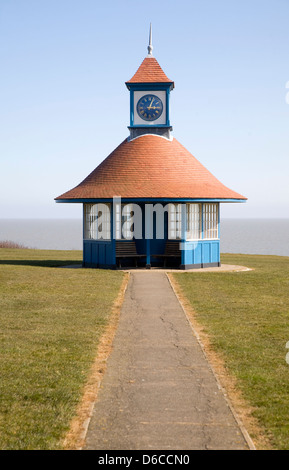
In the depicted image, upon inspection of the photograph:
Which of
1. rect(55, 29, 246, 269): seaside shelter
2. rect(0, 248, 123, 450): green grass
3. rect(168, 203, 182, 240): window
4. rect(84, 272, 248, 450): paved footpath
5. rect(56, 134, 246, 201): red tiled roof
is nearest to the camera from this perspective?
rect(84, 272, 248, 450): paved footpath

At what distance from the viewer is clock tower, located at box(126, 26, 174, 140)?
27703mm

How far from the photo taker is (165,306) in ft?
50.0

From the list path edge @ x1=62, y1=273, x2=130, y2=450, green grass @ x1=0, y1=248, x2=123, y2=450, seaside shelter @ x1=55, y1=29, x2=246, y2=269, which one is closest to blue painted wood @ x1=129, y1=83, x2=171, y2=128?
seaside shelter @ x1=55, y1=29, x2=246, y2=269

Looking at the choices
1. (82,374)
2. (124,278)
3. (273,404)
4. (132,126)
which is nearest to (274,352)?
(273,404)

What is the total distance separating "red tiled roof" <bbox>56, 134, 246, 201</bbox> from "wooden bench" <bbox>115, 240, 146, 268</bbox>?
221 cm

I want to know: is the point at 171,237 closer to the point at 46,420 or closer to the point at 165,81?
the point at 165,81

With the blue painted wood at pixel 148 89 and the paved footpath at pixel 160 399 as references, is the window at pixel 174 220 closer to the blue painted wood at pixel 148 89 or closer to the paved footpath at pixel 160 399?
the blue painted wood at pixel 148 89

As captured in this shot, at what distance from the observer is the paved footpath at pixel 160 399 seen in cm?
624

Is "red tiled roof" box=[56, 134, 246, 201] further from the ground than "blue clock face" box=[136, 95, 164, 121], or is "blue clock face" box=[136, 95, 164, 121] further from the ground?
"blue clock face" box=[136, 95, 164, 121]

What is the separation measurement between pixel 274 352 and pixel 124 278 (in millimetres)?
12068

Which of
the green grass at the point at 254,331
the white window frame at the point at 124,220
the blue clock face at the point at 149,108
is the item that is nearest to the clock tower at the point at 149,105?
the blue clock face at the point at 149,108

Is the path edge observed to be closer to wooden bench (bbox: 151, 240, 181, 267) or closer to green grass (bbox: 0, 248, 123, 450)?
green grass (bbox: 0, 248, 123, 450)

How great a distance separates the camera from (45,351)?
399 inches

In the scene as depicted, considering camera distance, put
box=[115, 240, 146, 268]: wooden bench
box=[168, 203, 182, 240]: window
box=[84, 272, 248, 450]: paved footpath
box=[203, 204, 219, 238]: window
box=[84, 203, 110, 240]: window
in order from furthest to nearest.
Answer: box=[203, 204, 219, 238]: window < box=[84, 203, 110, 240]: window < box=[168, 203, 182, 240]: window < box=[115, 240, 146, 268]: wooden bench < box=[84, 272, 248, 450]: paved footpath
